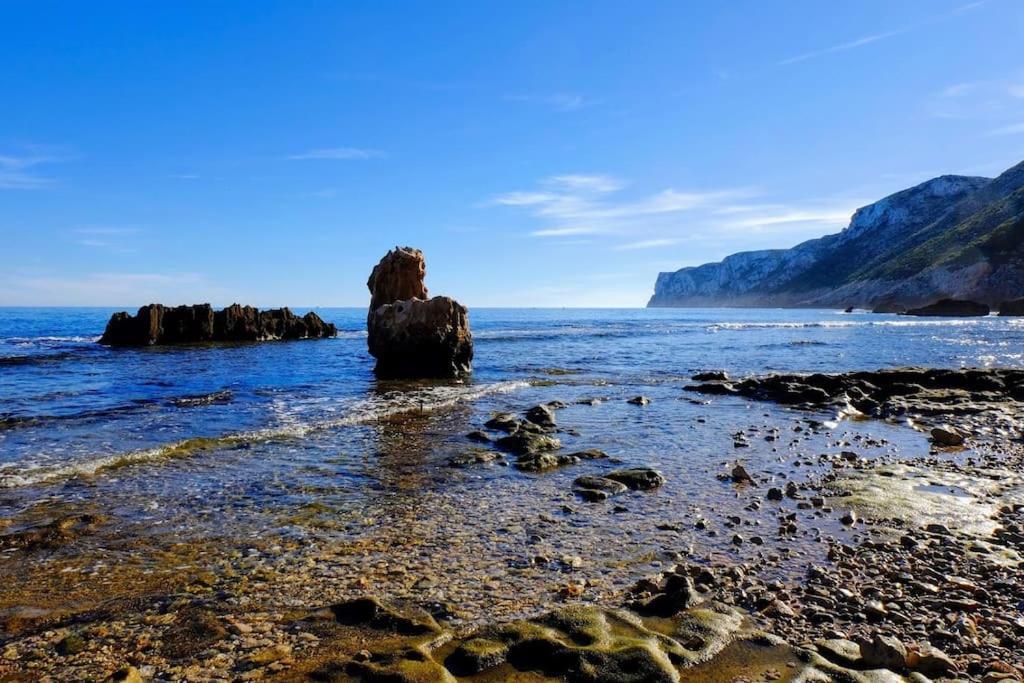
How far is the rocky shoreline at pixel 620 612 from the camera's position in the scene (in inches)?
→ 202

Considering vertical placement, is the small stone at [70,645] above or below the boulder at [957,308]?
below

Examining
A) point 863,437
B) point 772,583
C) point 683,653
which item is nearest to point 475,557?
point 683,653

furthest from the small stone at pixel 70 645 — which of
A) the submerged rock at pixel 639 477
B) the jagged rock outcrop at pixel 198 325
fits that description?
the jagged rock outcrop at pixel 198 325

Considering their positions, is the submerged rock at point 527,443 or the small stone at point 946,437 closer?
the submerged rock at point 527,443

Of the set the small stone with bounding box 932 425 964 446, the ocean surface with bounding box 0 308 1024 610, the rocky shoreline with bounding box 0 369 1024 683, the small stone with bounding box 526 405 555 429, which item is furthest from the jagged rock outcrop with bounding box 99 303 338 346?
the small stone with bounding box 932 425 964 446

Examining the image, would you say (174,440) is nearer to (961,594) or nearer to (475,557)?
(475,557)

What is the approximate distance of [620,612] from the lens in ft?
20.4

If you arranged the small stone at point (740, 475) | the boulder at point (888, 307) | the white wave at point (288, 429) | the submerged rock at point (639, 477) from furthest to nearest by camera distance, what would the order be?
the boulder at point (888, 307) < the white wave at point (288, 429) < the small stone at point (740, 475) < the submerged rock at point (639, 477)

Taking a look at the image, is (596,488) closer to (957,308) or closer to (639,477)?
(639,477)

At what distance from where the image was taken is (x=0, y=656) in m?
5.31

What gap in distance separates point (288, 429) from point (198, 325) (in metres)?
48.4

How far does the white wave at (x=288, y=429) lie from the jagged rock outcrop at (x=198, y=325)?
4074 cm

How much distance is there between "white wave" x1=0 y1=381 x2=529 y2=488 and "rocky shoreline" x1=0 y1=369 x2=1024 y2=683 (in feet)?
11.8

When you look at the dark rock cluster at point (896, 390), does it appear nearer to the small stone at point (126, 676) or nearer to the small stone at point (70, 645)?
the small stone at point (126, 676)
